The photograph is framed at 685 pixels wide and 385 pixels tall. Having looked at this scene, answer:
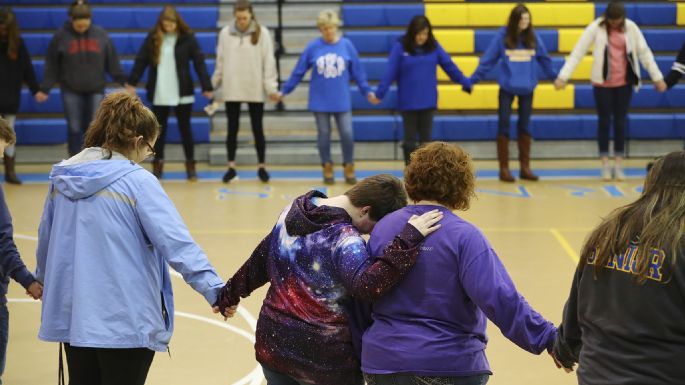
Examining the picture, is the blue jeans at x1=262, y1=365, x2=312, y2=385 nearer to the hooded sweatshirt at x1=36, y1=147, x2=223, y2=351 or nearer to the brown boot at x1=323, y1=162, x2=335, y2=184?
the hooded sweatshirt at x1=36, y1=147, x2=223, y2=351

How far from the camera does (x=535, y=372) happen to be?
213 inches

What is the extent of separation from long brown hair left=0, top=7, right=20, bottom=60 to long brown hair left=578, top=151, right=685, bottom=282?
29.5 feet

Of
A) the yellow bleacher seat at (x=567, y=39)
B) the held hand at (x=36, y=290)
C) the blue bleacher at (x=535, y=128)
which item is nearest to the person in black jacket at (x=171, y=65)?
the blue bleacher at (x=535, y=128)

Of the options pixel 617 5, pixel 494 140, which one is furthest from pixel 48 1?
pixel 617 5

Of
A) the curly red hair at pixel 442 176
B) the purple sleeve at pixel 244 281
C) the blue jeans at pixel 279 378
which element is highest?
the curly red hair at pixel 442 176

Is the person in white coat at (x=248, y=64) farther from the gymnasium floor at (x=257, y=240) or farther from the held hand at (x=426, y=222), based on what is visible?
the held hand at (x=426, y=222)

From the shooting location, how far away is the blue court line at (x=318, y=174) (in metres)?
11.5

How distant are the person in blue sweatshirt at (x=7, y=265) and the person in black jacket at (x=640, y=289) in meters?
2.16

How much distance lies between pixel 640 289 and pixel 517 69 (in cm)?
814

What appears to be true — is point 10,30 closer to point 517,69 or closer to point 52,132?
point 52,132

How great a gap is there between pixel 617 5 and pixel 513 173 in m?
2.18

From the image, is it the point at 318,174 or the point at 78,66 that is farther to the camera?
the point at 318,174

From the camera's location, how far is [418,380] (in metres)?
3.40

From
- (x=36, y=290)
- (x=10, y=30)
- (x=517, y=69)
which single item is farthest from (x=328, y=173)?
(x=36, y=290)
